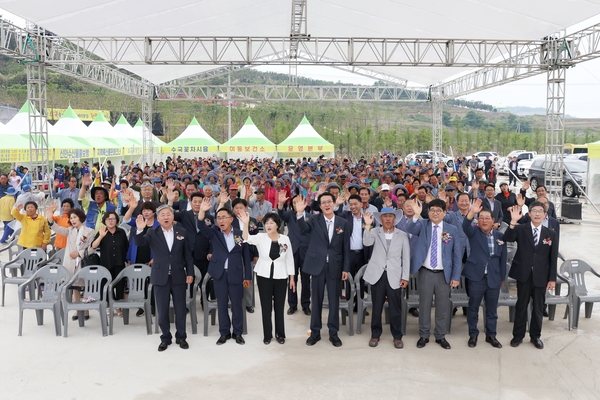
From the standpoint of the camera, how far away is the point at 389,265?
481 cm

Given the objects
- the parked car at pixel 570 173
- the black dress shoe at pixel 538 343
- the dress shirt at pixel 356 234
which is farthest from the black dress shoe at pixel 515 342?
the parked car at pixel 570 173

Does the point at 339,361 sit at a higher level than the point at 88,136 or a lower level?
lower

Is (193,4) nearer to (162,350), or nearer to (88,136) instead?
(162,350)

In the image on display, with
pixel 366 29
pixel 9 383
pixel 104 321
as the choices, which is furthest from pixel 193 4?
pixel 9 383

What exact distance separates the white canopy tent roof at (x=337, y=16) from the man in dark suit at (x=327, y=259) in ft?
22.8

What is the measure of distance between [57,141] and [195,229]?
12.8 meters

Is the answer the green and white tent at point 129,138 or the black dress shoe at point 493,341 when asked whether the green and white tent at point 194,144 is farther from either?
the black dress shoe at point 493,341

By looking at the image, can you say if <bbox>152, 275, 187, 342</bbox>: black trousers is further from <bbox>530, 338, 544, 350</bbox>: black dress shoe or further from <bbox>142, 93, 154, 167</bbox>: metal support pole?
<bbox>142, 93, 154, 167</bbox>: metal support pole

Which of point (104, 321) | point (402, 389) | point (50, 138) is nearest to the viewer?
point (402, 389)

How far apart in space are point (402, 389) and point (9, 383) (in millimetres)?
3082

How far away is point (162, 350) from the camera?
481 cm

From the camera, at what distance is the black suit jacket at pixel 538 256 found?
4.77 metres

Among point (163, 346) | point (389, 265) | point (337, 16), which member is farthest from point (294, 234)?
point (337, 16)

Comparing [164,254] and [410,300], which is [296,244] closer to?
[410,300]
